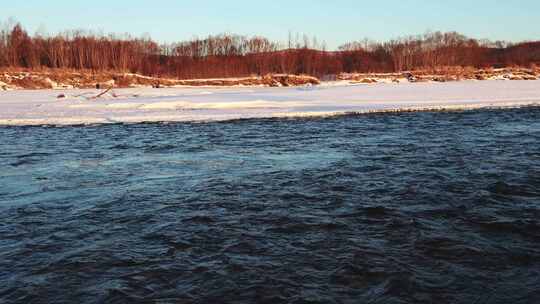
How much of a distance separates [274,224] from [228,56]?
96.9 metres

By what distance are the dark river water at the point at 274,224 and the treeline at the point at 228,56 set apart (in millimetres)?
63989

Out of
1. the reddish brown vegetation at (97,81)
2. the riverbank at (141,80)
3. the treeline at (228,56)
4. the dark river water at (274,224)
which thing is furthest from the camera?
the treeline at (228,56)

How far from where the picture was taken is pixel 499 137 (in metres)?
14.0

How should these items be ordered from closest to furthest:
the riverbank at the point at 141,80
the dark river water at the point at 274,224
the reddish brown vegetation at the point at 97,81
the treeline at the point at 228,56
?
1. the dark river water at the point at 274,224
2. the reddish brown vegetation at the point at 97,81
3. the riverbank at the point at 141,80
4. the treeline at the point at 228,56

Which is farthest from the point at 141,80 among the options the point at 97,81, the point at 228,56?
the point at 228,56

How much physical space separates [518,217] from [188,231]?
4.64 metres

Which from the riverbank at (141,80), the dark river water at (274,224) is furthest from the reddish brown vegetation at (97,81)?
the dark river water at (274,224)

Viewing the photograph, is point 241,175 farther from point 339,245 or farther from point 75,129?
point 75,129

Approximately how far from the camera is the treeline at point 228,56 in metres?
78.1

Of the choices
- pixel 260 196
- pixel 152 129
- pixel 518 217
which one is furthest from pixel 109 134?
pixel 518 217

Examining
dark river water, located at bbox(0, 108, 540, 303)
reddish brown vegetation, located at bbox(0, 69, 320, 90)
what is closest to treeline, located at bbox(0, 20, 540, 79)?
reddish brown vegetation, located at bbox(0, 69, 320, 90)

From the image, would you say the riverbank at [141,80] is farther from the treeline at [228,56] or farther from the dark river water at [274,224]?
the dark river water at [274,224]

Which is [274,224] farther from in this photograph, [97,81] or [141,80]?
[141,80]

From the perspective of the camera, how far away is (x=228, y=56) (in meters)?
100
